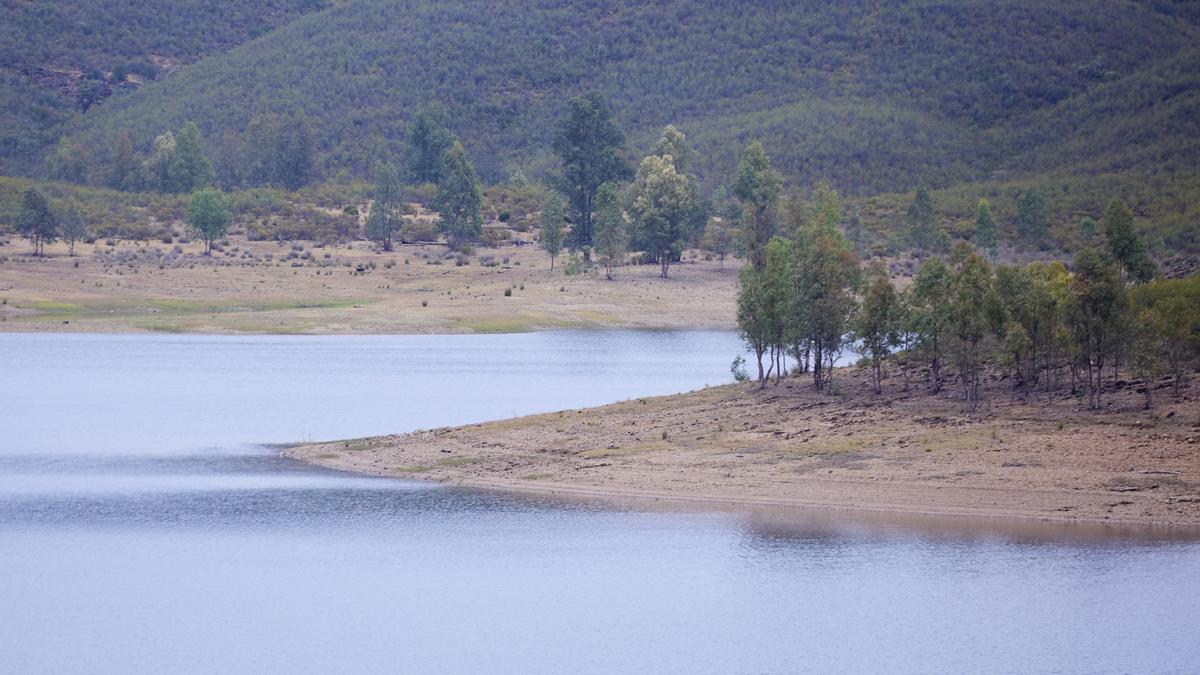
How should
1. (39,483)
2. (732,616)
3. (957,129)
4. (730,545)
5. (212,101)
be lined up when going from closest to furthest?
1. (732,616)
2. (730,545)
3. (39,483)
4. (957,129)
5. (212,101)

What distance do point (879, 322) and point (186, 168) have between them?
334ft

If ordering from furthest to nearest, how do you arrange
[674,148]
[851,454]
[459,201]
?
1. [459,201]
2. [674,148]
3. [851,454]

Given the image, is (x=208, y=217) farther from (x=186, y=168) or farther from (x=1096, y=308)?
(x=1096, y=308)

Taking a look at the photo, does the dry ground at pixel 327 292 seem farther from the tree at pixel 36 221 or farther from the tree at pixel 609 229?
the tree at pixel 609 229

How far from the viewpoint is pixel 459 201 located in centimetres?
10806

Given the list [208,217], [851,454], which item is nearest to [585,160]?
[208,217]

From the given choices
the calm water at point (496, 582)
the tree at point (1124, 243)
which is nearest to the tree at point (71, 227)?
the calm water at point (496, 582)

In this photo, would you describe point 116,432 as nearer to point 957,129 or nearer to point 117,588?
point 117,588

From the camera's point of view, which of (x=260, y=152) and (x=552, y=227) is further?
(x=260, y=152)

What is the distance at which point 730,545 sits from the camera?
1273 inches

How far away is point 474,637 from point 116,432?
25.2 meters

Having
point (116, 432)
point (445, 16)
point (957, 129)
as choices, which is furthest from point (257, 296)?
point (445, 16)

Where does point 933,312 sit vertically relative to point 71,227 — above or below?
below

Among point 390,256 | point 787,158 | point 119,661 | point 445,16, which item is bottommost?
point 119,661
